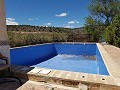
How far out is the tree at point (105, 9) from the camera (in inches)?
907

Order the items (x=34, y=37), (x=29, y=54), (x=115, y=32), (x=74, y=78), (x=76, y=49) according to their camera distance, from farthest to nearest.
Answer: (x=76, y=49)
(x=34, y=37)
(x=115, y=32)
(x=29, y=54)
(x=74, y=78)

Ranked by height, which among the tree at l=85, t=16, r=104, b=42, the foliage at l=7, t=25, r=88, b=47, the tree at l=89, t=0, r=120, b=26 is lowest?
the foliage at l=7, t=25, r=88, b=47

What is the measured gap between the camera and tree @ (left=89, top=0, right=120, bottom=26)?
23.0 m

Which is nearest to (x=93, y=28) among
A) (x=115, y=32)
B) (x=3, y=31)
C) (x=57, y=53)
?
(x=115, y=32)

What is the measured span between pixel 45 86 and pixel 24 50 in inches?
311

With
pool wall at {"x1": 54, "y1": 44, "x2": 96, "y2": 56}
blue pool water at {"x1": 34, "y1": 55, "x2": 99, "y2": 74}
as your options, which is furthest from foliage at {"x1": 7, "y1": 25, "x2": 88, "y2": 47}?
blue pool water at {"x1": 34, "y1": 55, "x2": 99, "y2": 74}

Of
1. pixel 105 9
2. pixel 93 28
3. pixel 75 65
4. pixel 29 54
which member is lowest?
pixel 75 65

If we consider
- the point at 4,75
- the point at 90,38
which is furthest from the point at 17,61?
the point at 90,38

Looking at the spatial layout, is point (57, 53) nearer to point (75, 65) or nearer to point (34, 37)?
point (34, 37)

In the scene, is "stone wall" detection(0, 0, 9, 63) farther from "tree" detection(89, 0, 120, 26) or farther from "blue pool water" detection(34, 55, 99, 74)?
"tree" detection(89, 0, 120, 26)

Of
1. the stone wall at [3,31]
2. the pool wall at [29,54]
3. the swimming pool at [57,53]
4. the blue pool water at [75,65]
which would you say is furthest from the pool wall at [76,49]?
the stone wall at [3,31]

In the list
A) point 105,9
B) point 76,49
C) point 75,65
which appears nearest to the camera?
point 75,65

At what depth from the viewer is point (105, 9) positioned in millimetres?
23484

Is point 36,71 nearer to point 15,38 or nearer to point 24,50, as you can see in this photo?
point 24,50
